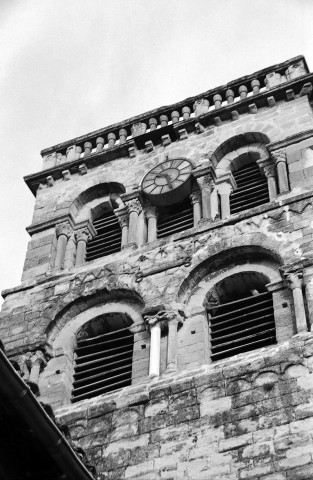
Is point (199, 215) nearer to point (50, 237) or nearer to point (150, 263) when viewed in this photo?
point (150, 263)

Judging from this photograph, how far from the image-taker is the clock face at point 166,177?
82.8 feet

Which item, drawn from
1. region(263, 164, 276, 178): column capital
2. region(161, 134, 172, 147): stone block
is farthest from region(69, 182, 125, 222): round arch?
region(263, 164, 276, 178): column capital

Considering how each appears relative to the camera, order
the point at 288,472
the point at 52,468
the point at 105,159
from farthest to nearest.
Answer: the point at 105,159, the point at 288,472, the point at 52,468

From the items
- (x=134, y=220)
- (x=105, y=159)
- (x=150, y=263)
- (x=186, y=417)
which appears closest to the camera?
(x=186, y=417)

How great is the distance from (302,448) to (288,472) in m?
0.49

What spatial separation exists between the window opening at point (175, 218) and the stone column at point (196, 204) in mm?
170

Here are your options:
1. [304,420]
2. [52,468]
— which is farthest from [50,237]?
[52,468]

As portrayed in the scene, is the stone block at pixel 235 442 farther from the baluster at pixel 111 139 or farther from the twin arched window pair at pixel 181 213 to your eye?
the baluster at pixel 111 139

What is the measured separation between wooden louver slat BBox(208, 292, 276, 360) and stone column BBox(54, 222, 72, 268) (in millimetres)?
4513

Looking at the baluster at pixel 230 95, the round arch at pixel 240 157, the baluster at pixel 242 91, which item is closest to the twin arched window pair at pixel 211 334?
the round arch at pixel 240 157

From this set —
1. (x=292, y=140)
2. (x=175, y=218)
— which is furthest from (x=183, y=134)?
(x=292, y=140)

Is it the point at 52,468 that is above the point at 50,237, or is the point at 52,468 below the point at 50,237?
below

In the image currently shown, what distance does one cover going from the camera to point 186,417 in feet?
61.1

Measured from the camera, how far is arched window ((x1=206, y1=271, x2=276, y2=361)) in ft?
66.8
